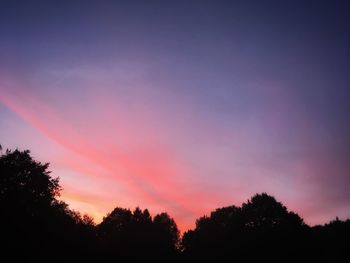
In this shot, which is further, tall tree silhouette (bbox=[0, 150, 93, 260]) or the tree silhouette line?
the tree silhouette line

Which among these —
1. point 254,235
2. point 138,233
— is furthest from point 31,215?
point 254,235

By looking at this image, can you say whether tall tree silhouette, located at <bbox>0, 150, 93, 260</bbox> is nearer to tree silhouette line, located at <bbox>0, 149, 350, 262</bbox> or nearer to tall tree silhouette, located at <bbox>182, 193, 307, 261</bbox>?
tree silhouette line, located at <bbox>0, 149, 350, 262</bbox>

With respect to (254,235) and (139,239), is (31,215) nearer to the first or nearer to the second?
(139,239)

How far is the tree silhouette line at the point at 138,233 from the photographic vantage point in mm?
38312

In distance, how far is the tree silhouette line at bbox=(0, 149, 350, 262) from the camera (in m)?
38.3

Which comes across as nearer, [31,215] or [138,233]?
[31,215]

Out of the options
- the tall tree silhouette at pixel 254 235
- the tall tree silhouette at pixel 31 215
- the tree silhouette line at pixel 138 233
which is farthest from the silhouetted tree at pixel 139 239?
the tall tree silhouette at pixel 31 215

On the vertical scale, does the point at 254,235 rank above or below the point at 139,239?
above

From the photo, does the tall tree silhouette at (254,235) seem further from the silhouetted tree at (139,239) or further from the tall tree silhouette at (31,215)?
the tall tree silhouette at (31,215)

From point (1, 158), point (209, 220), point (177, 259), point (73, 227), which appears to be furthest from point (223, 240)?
point (1, 158)

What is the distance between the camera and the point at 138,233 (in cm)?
9044

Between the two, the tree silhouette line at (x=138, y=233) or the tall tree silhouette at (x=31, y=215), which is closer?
the tall tree silhouette at (x=31, y=215)

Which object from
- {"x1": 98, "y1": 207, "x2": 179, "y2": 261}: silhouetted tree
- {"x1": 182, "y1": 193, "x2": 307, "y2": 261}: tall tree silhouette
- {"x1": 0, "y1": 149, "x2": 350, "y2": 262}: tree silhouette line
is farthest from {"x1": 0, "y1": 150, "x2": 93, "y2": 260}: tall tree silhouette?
{"x1": 182, "y1": 193, "x2": 307, "y2": 261}: tall tree silhouette

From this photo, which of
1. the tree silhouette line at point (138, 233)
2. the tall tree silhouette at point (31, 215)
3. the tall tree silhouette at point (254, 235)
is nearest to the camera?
the tall tree silhouette at point (31, 215)
